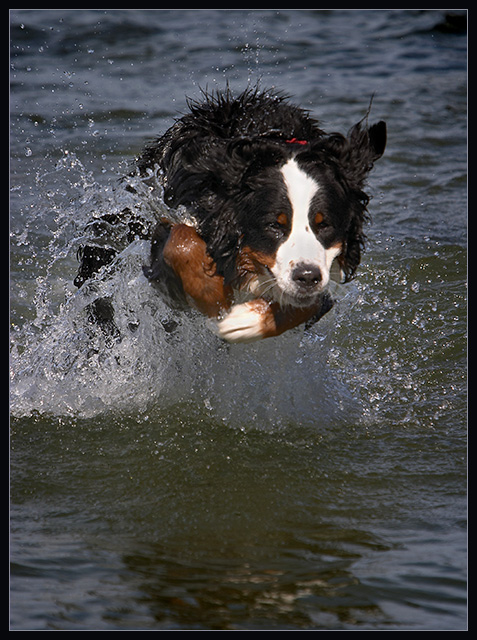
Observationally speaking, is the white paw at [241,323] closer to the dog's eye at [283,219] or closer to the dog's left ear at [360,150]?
the dog's eye at [283,219]

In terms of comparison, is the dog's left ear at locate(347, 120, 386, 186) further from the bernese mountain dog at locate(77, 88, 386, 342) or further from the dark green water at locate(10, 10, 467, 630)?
the dark green water at locate(10, 10, 467, 630)

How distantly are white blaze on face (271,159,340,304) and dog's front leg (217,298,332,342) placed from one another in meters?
0.14

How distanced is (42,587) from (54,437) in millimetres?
1321

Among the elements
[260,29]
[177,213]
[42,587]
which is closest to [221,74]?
[260,29]

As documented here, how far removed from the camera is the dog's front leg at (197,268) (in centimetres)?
415

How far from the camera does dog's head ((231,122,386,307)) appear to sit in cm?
384

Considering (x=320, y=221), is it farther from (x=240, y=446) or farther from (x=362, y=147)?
(x=240, y=446)

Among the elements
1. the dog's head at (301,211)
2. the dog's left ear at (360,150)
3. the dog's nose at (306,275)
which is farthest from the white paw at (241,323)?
the dog's left ear at (360,150)

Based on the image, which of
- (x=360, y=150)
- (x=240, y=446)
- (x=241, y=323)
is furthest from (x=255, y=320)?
(x=360, y=150)

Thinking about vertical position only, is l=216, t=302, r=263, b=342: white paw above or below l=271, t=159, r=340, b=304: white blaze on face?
below

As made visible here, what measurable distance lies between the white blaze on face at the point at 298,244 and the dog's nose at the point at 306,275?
11 millimetres

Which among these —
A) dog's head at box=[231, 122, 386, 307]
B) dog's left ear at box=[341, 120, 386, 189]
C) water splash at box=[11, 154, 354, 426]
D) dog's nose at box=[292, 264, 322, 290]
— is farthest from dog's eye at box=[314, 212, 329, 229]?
water splash at box=[11, 154, 354, 426]

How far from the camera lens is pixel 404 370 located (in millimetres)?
5387

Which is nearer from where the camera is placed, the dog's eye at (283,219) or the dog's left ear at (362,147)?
the dog's eye at (283,219)
